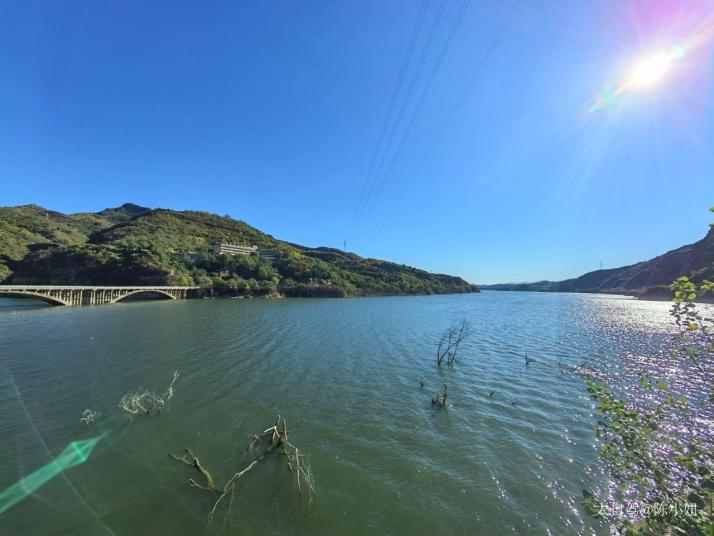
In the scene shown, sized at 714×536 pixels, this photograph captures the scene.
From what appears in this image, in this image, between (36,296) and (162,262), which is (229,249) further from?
(36,296)

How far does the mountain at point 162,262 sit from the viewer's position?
82.2 metres

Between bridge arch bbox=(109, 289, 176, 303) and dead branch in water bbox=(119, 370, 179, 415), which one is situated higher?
bridge arch bbox=(109, 289, 176, 303)

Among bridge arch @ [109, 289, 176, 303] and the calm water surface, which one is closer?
the calm water surface

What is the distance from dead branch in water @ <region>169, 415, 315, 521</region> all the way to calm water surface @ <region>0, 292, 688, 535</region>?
0.74 ft

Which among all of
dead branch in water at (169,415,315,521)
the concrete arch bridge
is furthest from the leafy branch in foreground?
the concrete arch bridge

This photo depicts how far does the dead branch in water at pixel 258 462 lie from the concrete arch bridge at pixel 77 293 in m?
60.5

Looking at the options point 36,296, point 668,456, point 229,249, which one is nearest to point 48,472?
point 668,456

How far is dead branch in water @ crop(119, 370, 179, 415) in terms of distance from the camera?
451 inches

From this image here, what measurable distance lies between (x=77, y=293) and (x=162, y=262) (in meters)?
27.9

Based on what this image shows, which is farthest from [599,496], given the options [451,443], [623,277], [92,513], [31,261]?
[623,277]

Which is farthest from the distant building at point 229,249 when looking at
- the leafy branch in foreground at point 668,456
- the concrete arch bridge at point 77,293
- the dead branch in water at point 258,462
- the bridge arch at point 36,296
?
the leafy branch in foreground at point 668,456

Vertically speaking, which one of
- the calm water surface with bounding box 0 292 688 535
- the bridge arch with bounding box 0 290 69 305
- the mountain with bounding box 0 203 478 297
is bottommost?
the calm water surface with bounding box 0 292 688 535

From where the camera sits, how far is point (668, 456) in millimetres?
9188

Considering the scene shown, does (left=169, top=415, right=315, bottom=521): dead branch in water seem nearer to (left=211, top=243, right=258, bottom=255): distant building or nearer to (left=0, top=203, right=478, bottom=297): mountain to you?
(left=0, top=203, right=478, bottom=297): mountain
